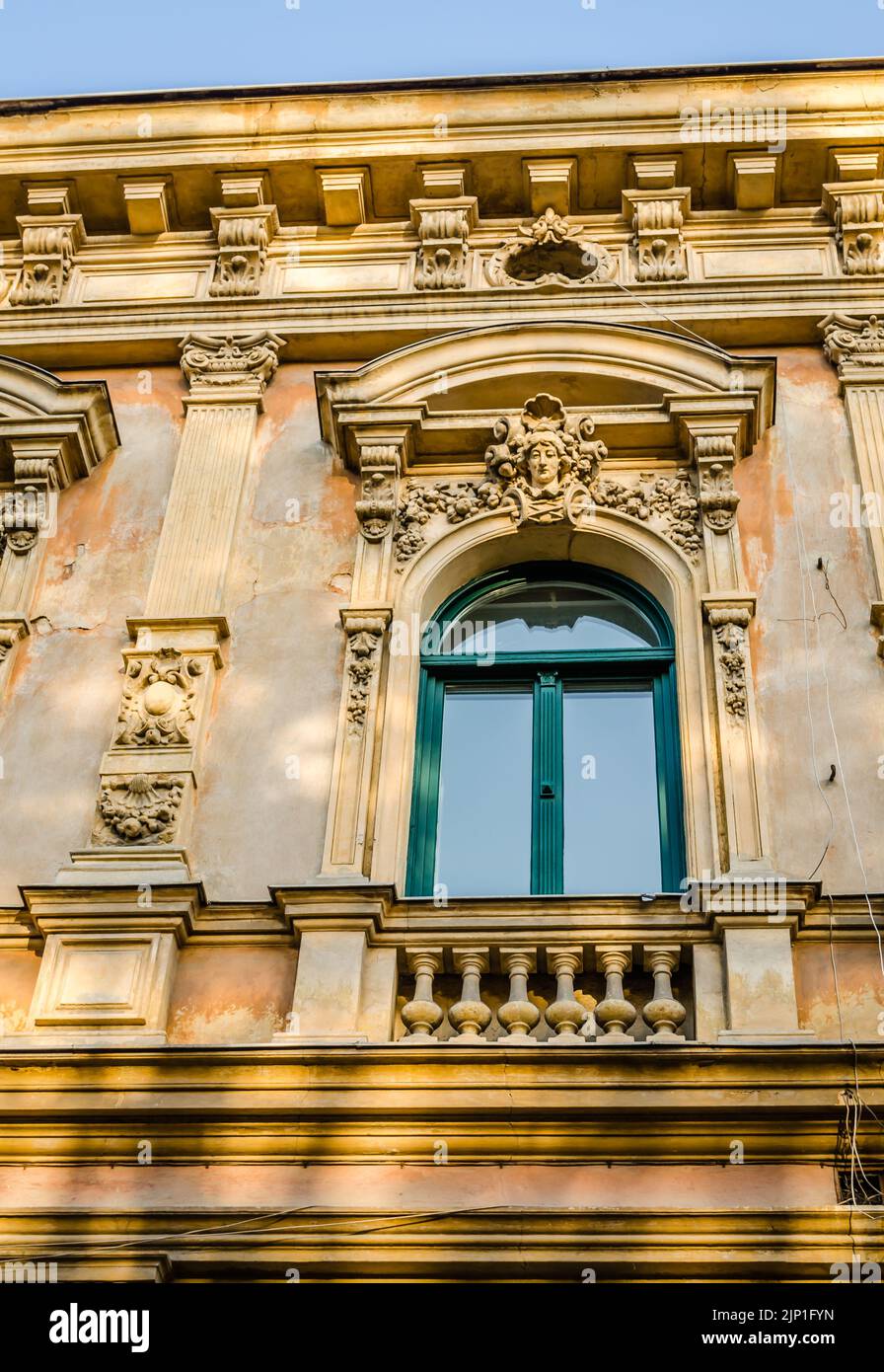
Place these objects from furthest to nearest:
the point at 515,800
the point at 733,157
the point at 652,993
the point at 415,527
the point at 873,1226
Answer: the point at 733,157, the point at 415,527, the point at 515,800, the point at 652,993, the point at 873,1226

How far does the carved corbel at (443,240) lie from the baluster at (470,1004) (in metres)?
5.22

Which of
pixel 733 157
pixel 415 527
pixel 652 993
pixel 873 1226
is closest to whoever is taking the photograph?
pixel 873 1226

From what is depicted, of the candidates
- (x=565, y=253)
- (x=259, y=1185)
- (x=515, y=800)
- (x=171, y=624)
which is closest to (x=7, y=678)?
(x=171, y=624)

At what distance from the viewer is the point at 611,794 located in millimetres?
9273

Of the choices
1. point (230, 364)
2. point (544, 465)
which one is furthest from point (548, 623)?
point (230, 364)

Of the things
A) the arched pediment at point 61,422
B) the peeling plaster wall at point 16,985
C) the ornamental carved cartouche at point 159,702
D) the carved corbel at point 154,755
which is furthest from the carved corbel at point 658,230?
the peeling plaster wall at point 16,985

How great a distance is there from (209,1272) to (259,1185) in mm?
422

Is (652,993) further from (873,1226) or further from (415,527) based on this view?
(415,527)

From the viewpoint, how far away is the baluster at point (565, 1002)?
767 centimetres

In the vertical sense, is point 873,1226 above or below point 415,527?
below

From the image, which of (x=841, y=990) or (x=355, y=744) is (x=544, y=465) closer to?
(x=355, y=744)

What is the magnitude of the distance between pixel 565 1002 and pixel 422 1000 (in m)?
0.65

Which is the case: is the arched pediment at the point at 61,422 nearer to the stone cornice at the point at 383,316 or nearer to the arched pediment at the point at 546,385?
the stone cornice at the point at 383,316

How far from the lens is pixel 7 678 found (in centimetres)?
966
